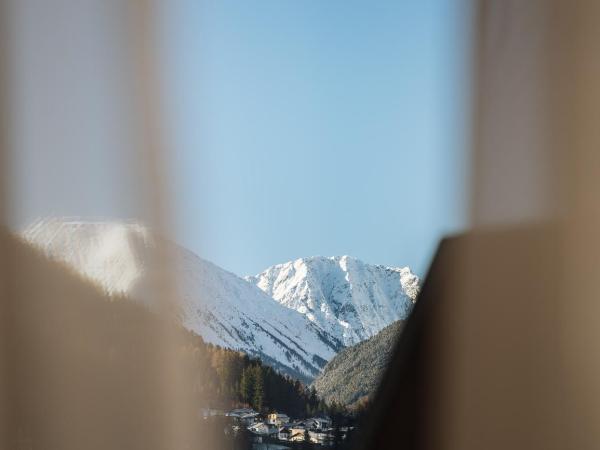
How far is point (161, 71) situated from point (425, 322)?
0.70 metres

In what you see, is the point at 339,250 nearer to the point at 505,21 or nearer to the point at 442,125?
the point at 442,125

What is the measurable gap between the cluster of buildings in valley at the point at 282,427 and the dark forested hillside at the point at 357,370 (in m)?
0.05

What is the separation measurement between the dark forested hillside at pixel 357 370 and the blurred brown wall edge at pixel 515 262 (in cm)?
3

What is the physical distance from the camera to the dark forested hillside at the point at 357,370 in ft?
4.54

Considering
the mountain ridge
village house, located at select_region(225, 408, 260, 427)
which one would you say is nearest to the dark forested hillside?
the mountain ridge

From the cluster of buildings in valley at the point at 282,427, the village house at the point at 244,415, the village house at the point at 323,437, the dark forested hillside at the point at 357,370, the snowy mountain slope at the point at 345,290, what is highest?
the snowy mountain slope at the point at 345,290

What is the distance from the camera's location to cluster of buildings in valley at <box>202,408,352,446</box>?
1.36m

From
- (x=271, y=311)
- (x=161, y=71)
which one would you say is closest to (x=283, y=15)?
(x=161, y=71)

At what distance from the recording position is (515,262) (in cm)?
144

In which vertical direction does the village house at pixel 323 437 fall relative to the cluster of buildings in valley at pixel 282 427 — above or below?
below

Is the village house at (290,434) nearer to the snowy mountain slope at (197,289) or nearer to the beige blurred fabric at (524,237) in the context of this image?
the snowy mountain slope at (197,289)

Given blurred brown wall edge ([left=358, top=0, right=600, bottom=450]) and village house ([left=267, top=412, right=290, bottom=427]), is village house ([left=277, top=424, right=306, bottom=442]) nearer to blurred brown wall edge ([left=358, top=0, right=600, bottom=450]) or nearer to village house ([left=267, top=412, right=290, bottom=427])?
village house ([left=267, top=412, right=290, bottom=427])

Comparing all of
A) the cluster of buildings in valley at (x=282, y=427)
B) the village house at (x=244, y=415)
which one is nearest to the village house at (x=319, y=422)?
the cluster of buildings in valley at (x=282, y=427)

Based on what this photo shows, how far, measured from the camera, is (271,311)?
1.42 metres
